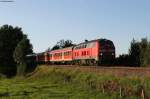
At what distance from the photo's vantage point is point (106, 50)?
5325 cm

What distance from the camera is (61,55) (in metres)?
73.1

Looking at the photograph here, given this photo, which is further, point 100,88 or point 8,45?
point 8,45

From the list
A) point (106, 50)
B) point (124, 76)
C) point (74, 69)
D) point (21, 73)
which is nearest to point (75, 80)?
point (74, 69)

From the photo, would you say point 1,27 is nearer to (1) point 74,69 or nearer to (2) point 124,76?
(1) point 74,69

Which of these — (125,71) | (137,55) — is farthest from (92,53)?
(125,71)

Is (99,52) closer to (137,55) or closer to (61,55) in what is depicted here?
(137,55)

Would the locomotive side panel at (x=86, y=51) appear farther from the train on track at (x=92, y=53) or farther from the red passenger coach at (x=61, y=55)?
the red passenger coach at (x=61, y=55)

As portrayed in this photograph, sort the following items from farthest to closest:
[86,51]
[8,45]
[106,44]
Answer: [8,45], [86,51], [106,44]

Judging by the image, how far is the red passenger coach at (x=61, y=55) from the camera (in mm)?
67475

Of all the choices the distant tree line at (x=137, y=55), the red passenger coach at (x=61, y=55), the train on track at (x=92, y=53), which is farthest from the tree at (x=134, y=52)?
the red passenger coach at (x=61, y=55)

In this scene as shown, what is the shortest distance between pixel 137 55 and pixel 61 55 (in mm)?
20784

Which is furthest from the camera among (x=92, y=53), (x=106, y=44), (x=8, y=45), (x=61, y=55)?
(x=8, y=45)

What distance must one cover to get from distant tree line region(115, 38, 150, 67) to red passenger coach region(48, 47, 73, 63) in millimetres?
11817

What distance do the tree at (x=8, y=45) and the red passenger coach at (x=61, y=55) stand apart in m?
21.8
